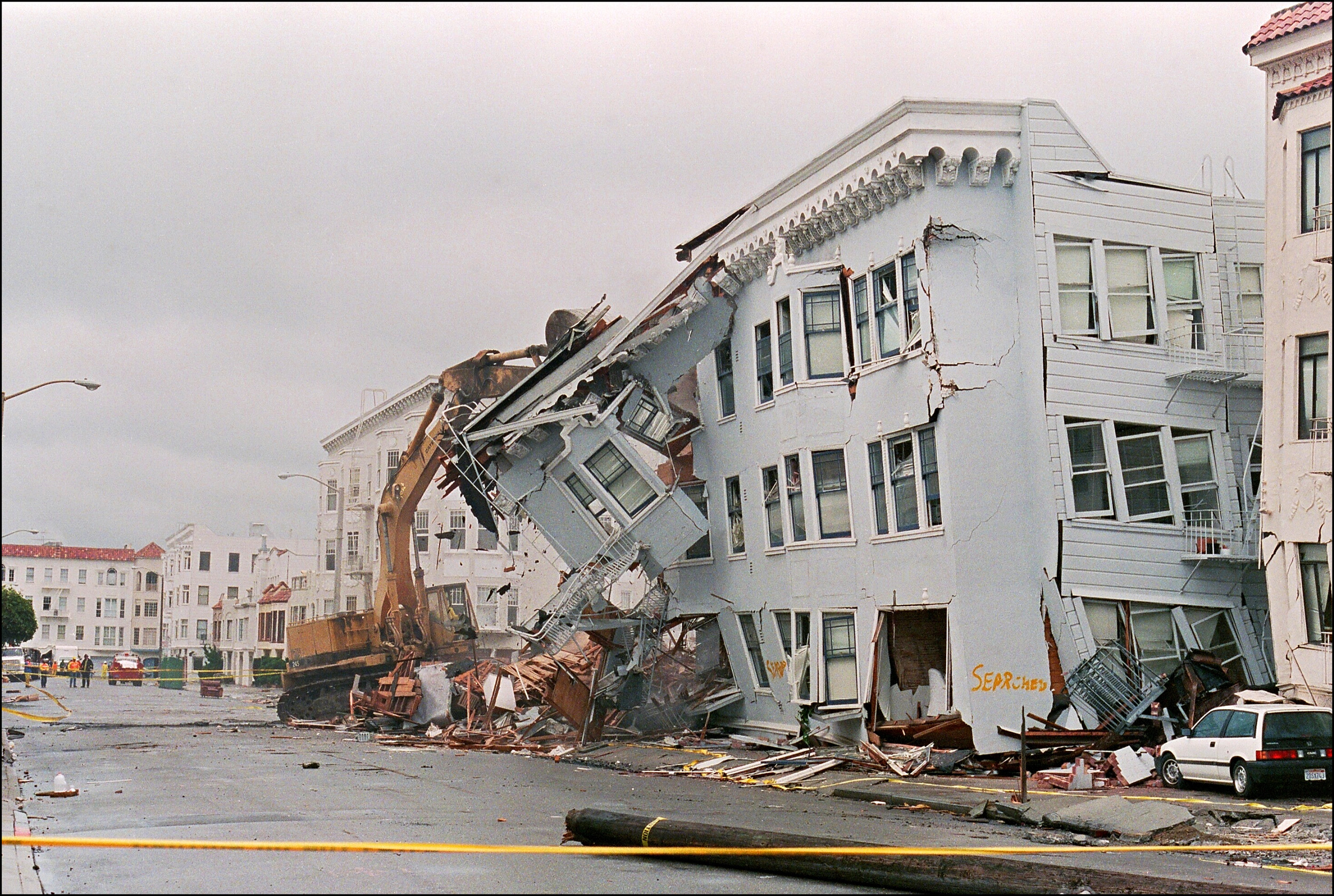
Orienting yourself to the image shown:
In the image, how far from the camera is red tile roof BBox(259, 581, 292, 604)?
92625 millimetres

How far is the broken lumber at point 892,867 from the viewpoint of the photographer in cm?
1042

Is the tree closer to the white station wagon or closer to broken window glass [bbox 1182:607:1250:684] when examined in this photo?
broken window glass [bbox 1182:607:1250:684]

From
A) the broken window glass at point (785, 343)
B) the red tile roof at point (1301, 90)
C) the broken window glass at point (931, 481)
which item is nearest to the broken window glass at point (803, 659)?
the broken window glass at point (931, 481)

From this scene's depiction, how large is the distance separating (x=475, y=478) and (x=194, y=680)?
76509 mm

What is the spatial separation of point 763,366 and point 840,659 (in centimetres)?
748

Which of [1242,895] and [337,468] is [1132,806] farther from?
[337,468]

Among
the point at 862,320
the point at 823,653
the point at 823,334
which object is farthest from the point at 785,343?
the point at 823,653

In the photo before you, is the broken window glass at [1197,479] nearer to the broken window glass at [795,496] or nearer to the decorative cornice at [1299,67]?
the decorative cornice at [1299,67]

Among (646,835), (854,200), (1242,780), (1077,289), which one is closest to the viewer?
(646,835)

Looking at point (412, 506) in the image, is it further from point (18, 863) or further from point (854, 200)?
point (18, 863)

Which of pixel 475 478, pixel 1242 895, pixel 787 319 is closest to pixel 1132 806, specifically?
pixel 1242 895

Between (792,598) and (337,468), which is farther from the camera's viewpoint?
(337,468)

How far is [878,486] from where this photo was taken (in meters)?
25.6

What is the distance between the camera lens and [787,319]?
28594 millimetres
